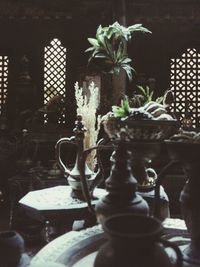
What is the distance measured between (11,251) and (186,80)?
794 centimetres

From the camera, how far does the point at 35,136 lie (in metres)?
7.70

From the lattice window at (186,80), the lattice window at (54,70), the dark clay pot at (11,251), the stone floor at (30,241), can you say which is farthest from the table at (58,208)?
the lattice window at (186,80)

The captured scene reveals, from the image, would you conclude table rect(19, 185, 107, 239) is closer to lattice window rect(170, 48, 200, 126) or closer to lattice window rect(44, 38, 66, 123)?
lattice window rect(44, 38, 66, 123)

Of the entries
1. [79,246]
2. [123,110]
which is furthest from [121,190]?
[123,110]

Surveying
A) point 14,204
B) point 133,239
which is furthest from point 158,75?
point 133,239

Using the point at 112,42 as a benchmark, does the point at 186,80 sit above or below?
below

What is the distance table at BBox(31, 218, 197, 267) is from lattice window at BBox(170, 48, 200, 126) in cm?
680

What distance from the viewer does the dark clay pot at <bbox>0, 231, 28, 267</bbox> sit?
174cm

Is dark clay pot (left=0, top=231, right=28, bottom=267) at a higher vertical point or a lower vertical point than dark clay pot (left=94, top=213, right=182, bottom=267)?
lower

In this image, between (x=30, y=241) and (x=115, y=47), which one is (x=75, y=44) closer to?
(x=115, y=47)

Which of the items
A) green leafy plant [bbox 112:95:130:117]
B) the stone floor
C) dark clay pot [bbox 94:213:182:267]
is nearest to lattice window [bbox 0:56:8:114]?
the stone floor

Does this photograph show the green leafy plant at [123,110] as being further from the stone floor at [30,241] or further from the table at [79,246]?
the stone floor at [30,241]

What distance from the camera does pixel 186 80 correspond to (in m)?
9.08

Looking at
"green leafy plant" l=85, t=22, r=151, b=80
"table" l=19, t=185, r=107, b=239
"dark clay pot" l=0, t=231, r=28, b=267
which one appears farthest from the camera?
"green leafy plant" l=85, t=22, r=151, b=80
